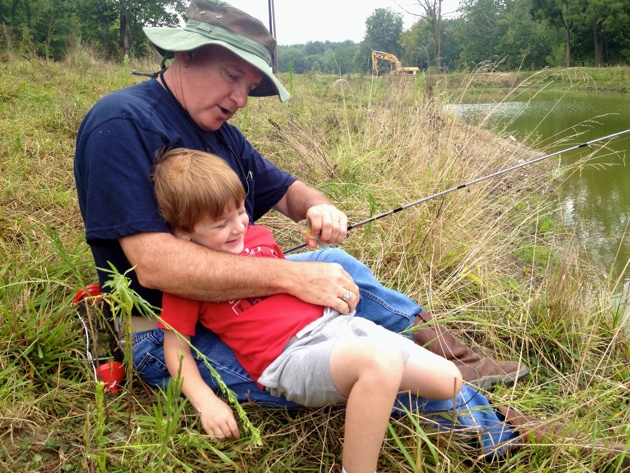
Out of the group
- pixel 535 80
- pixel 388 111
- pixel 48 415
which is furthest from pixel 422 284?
pixel 388 111

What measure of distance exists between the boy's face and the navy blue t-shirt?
84 millimetres

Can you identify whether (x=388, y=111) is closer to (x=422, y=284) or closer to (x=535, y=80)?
(x=535, y=80)

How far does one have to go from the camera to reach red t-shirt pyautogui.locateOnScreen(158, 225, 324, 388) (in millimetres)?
1483

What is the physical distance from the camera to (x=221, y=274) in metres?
1.48

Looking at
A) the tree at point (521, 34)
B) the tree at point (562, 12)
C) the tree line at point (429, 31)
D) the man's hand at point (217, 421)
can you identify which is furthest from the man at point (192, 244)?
the tree at point (562, 12)

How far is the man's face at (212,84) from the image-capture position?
5.62 ft

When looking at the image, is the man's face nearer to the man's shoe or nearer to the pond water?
the man's shoe

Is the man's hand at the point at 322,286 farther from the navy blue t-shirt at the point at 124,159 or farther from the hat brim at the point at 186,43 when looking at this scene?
the hat brim at the point at 186,43

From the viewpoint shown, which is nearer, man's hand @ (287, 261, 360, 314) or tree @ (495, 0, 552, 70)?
man's hand @ (287, 261, 360, 314)

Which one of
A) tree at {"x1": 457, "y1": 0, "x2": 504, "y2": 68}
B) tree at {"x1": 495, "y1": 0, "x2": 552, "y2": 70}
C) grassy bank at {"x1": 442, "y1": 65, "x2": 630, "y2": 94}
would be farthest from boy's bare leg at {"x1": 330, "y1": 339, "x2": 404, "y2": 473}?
tree at {"x1": 495, "y1": 0, "x2": 552, "y2": 70}

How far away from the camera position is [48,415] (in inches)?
59.1

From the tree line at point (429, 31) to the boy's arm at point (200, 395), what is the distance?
15.0 feet

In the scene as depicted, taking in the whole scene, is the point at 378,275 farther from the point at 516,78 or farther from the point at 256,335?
the point at 516,78

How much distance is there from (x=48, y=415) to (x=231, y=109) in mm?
1082
